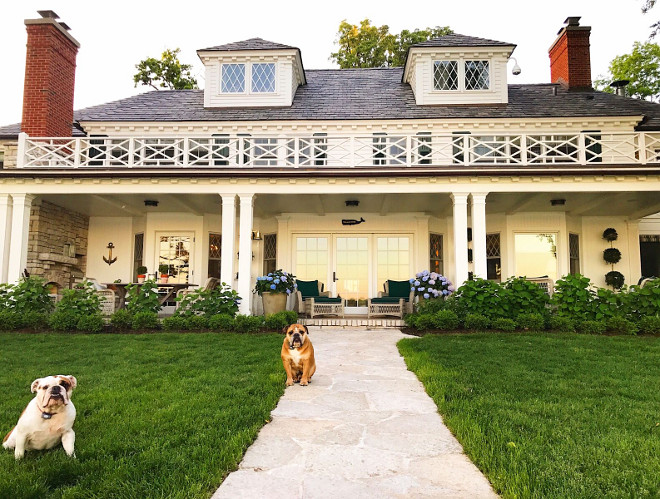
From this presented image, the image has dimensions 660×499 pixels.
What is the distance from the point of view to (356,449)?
9.41 feet

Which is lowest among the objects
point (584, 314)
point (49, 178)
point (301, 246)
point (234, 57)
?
point (584, 314)

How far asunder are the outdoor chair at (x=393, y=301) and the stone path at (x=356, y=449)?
5528 millimetres

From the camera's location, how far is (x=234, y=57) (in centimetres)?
1333

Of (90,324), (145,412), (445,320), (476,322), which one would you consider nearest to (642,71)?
(476,322)

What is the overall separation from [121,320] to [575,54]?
1523 cm

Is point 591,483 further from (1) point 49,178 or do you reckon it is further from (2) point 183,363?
(1) point 49,178

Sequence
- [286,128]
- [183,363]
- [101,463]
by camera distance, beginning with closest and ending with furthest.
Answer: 1. [101,463]
2. [183,363]
3. [286,128]

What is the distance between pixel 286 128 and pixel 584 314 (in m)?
8.71

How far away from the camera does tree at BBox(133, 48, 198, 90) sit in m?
22.7

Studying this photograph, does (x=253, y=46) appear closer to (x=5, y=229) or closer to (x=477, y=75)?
(x=477, y=75)

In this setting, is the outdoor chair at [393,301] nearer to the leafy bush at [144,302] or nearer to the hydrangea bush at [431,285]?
the hydrangea bush at [431,285]

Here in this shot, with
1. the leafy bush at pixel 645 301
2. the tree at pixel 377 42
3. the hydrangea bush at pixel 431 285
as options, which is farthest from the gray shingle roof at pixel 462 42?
the tree at pixel 377 42

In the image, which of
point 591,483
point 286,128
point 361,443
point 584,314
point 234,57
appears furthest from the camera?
point 234,57

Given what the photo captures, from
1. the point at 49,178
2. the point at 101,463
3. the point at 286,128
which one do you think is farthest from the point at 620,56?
the point at 101,463
